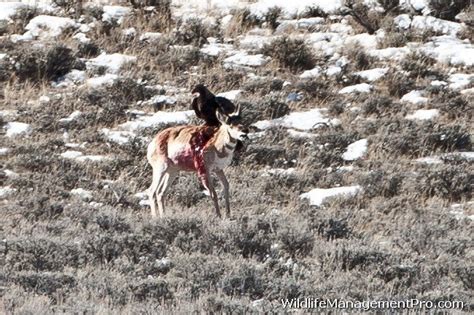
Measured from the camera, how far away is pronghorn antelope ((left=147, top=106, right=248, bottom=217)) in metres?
12.3

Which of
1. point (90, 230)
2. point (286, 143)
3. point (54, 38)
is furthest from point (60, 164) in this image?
point (54, 38)

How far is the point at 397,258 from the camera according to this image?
1038 centimetres

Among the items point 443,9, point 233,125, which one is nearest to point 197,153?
point 233,125

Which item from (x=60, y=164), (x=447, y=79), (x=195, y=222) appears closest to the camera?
(x=195, y=222)

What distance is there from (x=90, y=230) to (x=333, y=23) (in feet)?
36.0

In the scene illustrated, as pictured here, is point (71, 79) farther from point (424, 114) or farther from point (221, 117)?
point (221, 117)

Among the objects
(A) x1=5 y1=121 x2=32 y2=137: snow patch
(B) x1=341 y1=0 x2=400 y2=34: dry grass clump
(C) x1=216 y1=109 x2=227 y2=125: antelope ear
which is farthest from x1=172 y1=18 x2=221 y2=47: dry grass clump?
(C) x1=216 y1=109 x2=227 y2=125: antelope ear

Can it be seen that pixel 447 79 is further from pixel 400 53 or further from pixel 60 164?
pixel 60 164

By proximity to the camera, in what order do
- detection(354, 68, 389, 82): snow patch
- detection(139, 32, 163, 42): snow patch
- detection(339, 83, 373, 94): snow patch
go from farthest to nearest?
detection(139, 32, 163, 42): snow patch → detection(354, 68, 389, 82): snow patch → detection(339, 83, 373, 94): snow patch

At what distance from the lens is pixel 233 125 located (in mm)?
12172

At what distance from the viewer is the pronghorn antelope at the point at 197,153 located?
12.3m

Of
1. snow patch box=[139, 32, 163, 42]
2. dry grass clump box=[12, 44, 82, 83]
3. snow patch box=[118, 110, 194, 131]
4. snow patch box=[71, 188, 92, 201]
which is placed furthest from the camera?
snow patch box=[139, 32, 163, 42]

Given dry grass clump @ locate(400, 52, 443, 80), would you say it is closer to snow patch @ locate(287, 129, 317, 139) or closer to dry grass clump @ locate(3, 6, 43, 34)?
snow patch @ locate(287, 129, 317, 139)

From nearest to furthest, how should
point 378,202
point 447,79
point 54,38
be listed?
point 378,202 → point 447,79 → point 54,38
